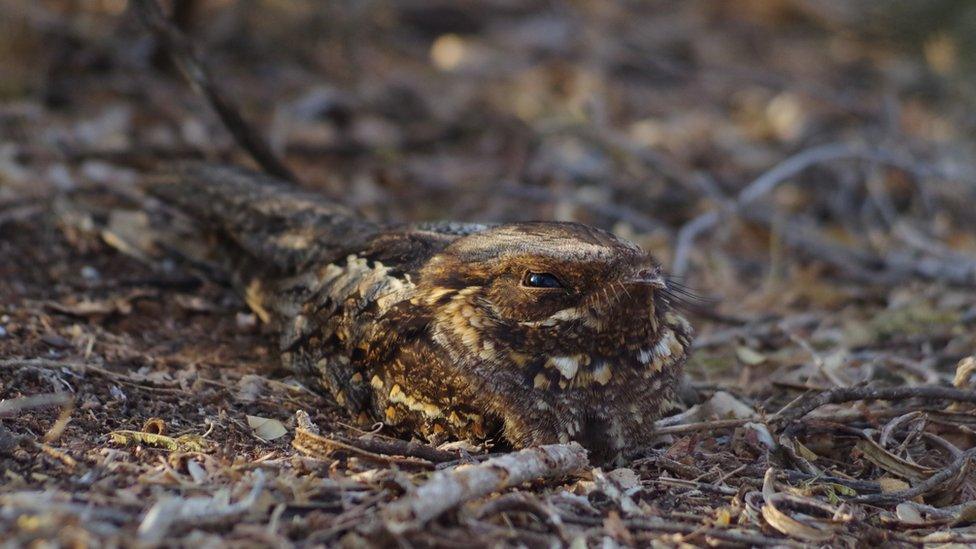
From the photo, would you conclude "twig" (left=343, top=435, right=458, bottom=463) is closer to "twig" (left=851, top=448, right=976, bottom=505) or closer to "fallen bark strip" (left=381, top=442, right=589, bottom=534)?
"fallen bark strip" (left=381, top=442, right=589, bottom=534)

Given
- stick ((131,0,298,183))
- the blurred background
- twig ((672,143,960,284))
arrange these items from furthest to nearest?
the blurred background, twig ((672,143,960,284)), stick ((131,0,298,183))

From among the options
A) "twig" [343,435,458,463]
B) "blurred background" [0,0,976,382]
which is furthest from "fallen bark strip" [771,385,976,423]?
"blurred background" [0,0,976,382]

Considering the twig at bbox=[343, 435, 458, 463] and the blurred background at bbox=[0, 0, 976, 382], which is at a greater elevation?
the blurred background at bbox=[0, 0, 976, 382]

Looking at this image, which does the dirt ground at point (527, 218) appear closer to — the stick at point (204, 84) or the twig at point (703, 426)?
the twig at point (703, 426)

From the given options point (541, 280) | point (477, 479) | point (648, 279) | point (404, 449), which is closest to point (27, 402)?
point (404, 449)

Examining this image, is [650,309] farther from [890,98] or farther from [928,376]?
[890,98]
